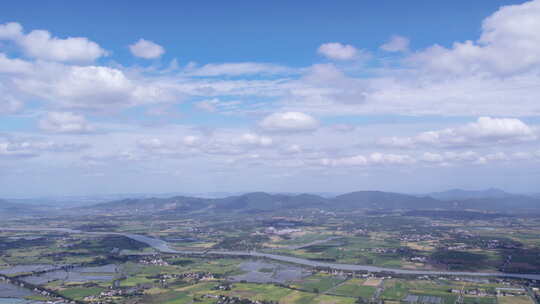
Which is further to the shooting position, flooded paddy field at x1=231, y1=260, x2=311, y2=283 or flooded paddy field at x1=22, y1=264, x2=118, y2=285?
flooded paddy field at x1=231, y1=260, x2=311, y2=283

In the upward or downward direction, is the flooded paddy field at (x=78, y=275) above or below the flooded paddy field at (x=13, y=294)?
below

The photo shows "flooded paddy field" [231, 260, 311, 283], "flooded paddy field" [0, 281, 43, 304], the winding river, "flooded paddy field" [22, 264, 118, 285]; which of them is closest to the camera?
"flooded paddy field" [0, 281, 43, 304]

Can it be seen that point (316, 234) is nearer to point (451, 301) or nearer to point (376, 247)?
point (376, 247)

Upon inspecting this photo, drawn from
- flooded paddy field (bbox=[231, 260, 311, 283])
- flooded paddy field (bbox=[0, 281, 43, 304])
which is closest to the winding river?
flooded paddy field (bbox=[231, 260, 311, 283])

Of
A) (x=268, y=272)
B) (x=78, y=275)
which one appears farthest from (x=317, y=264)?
(x=78, y=275)

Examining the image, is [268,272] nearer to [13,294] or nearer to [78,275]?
[78,275]

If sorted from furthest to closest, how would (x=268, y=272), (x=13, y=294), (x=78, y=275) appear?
(x=268, y=272) → (x=78, y=275) → (x=13, y=294)

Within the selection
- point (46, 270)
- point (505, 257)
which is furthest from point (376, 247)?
point (46, 270)

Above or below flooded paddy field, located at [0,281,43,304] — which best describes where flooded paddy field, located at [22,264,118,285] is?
below

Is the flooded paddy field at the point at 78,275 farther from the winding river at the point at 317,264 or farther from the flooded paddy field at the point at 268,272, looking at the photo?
the winding river at the point at 317,264

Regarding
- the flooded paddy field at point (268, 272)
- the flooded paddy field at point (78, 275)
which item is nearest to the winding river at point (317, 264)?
the flooded paddy field at point (268, 272)

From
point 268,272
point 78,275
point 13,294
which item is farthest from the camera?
point 268,272

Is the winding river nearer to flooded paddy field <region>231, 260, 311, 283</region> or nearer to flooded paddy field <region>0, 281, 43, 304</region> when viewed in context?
flooded paddy field <region>231, 260, 311, 283</region>
